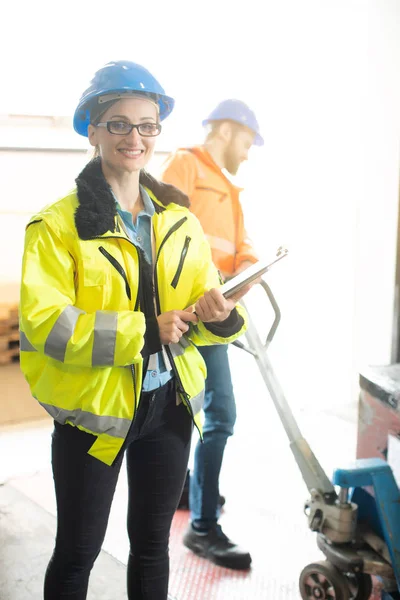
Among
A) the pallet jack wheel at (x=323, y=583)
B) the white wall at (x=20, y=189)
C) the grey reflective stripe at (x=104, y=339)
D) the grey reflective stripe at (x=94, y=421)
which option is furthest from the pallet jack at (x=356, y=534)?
the white wall at (x=20, y=189)

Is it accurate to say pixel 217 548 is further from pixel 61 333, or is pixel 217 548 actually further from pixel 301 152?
pixel 301 152

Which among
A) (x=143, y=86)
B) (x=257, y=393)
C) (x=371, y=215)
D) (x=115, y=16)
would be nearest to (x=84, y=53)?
(x=115, y=16)

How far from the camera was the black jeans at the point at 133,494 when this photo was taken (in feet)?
3.67

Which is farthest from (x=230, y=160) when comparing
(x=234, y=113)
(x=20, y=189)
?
(x=20, y=189)

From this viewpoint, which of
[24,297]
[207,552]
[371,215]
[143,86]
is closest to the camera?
[24,297]

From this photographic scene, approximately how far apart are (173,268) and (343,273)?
7.80ft

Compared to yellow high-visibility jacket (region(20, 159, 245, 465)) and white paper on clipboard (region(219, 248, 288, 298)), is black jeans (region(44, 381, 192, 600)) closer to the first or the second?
yellow high-visibility jacket (region(20, 159, 245, 465))

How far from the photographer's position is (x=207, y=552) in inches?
74.5

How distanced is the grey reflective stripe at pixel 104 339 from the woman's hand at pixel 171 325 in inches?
4.4

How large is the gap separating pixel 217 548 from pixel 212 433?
387mm

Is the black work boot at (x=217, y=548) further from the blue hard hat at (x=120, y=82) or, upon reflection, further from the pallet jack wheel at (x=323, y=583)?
the blue hard hat at (x=120, y=82)

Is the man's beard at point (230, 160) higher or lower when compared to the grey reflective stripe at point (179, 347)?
higher

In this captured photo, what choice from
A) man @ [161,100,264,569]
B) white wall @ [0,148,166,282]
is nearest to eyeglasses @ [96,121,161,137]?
man @ [161,100,264,569]

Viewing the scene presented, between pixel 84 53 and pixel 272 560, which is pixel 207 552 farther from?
pixel 84 53
